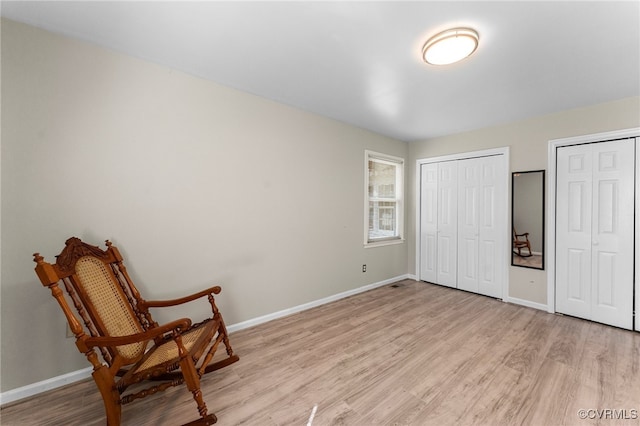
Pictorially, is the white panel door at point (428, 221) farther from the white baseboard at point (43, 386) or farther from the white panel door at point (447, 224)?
the white baseboard at point (43, 386)

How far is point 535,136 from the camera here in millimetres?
3402

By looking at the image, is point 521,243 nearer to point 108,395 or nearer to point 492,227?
point 492,227

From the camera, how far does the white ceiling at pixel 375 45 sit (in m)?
1.60

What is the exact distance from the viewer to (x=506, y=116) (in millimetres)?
3385

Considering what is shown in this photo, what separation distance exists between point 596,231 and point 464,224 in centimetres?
143

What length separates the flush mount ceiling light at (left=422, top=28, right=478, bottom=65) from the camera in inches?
68.8

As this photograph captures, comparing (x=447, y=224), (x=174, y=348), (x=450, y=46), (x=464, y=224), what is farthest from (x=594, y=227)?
(x=174, y=348)

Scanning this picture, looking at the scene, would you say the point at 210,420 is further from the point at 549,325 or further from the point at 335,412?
the point at 549,325

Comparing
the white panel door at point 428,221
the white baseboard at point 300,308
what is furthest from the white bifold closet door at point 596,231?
the white baseboard at point 300,308

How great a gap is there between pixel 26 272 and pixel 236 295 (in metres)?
1.57

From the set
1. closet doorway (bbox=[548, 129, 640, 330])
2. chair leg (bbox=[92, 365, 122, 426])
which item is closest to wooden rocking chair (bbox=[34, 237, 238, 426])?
chair leg (bbox=[92, 365, 122, 426])

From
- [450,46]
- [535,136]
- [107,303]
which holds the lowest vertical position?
[107,303]

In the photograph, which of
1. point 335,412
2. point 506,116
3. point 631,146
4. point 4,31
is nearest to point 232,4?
point 4,31

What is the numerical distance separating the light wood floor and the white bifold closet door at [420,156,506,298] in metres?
0.98
